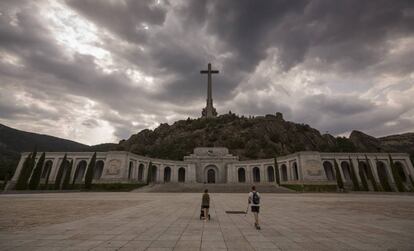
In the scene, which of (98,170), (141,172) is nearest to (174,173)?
(141,172)

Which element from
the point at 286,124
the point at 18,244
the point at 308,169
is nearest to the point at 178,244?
the point at 18,244

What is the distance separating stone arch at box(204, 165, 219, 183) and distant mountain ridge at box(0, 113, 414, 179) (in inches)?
691

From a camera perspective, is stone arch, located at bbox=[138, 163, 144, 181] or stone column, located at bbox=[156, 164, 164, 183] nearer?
stone arch, located at bbox=[138, 163, 144, 181]

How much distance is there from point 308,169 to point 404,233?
126ft

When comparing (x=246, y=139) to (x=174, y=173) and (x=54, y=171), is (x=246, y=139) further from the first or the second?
(x=54, y=171)

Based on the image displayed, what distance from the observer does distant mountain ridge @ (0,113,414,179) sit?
274 feet

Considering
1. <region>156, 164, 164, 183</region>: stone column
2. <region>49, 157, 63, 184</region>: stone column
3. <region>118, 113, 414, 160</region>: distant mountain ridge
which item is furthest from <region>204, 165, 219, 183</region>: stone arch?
<region>49, 157, 63, 184</region>: stone column

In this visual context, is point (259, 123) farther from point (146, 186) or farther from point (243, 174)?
point (146, 186)

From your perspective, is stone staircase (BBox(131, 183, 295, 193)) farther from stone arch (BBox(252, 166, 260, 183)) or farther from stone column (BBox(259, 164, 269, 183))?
stone arch (BBox(252, 166, 260, 183))

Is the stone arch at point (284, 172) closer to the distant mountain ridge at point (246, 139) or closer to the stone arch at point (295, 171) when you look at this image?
the stone arch at point (295, 171)

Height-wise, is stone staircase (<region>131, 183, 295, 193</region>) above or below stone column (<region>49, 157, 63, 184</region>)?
below

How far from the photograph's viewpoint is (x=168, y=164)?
58094 millimetres

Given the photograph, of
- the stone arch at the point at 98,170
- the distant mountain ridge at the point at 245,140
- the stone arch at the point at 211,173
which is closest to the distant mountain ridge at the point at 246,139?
the distant mountain ridge at the point at 245,140

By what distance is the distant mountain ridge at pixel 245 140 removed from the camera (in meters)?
83.6
